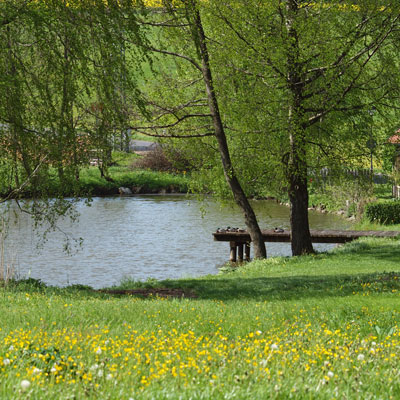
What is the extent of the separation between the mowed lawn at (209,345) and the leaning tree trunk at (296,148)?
18.4 feet

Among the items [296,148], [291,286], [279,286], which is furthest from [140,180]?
[291,286]

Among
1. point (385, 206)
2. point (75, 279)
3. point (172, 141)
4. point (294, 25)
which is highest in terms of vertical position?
point (294, 25)

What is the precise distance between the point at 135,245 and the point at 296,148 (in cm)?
1014

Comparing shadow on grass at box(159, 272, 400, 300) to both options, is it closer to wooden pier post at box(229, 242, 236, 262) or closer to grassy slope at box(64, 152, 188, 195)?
wooden pier post at box(229, 242, 236, 262)

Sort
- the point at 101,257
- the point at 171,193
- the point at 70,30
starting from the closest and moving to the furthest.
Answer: the point at 70,30, the point at 101,257, the point at 171,193

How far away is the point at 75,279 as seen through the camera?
19.0m

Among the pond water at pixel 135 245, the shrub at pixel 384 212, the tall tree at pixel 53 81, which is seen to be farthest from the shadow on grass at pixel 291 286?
the shrub at pixel 384 212

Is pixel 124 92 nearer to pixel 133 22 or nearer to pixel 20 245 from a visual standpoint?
pixel 133 22

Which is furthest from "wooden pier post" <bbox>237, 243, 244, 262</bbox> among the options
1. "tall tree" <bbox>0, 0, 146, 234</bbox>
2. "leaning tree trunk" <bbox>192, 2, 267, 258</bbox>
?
"tall tree" <bbox>0, 0, 146, 234</bbox>

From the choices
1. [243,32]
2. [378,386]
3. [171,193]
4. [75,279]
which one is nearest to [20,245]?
[75,279]

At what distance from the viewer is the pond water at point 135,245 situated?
20016 mm

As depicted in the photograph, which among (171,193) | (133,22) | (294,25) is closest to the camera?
(133,22)

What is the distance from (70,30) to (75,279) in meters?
10.1

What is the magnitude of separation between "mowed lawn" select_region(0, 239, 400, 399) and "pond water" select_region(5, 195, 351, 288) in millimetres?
5240
